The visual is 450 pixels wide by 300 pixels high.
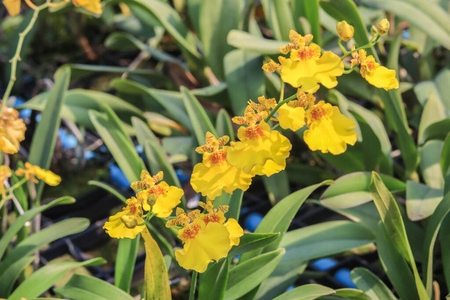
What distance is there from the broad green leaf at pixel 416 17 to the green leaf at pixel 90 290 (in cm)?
89

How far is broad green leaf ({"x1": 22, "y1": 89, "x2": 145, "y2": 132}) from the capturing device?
145 centimetres

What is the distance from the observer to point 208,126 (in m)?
1.11

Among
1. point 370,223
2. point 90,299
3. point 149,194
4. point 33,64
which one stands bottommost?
point 370,223

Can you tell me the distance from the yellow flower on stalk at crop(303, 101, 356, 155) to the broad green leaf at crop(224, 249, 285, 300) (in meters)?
0.29

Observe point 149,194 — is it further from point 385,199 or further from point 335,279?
point 335,279

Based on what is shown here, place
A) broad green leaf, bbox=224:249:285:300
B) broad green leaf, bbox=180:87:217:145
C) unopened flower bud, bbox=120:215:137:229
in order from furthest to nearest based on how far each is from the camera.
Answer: broad green leaf, bbox=180:87:217:145 → broad green leaf, bbox=224:249:285:300 → unopened flower bud, bbox=120:215:137:229

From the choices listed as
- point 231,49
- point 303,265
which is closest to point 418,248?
point 303,265

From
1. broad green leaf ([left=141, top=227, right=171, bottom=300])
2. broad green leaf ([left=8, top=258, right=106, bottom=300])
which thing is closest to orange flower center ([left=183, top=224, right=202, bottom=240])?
broad green leaf ([left=141, top=227, right=171, bottom=300])

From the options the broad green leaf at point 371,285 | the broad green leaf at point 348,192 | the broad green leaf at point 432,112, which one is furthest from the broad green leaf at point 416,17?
the broad green leaf at point 371,285

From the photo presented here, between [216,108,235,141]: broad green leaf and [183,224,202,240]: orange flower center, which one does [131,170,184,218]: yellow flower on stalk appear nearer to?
[183,224,202,240]: orange flower center

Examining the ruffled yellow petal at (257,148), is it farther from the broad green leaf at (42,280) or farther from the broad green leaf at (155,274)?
the broad green leaf at (42,280)

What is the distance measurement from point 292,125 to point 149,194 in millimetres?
184

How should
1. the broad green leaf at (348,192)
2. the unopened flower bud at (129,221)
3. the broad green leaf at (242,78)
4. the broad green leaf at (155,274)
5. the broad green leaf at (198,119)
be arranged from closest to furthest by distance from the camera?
the unopened flower bud at (129,221)
the broad green leaf at (155,274)
the broad green leaf at (348,192)
the broad green leaf at (198,119)
the broad green leaf at (242,78)

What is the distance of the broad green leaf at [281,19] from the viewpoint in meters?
1.44
